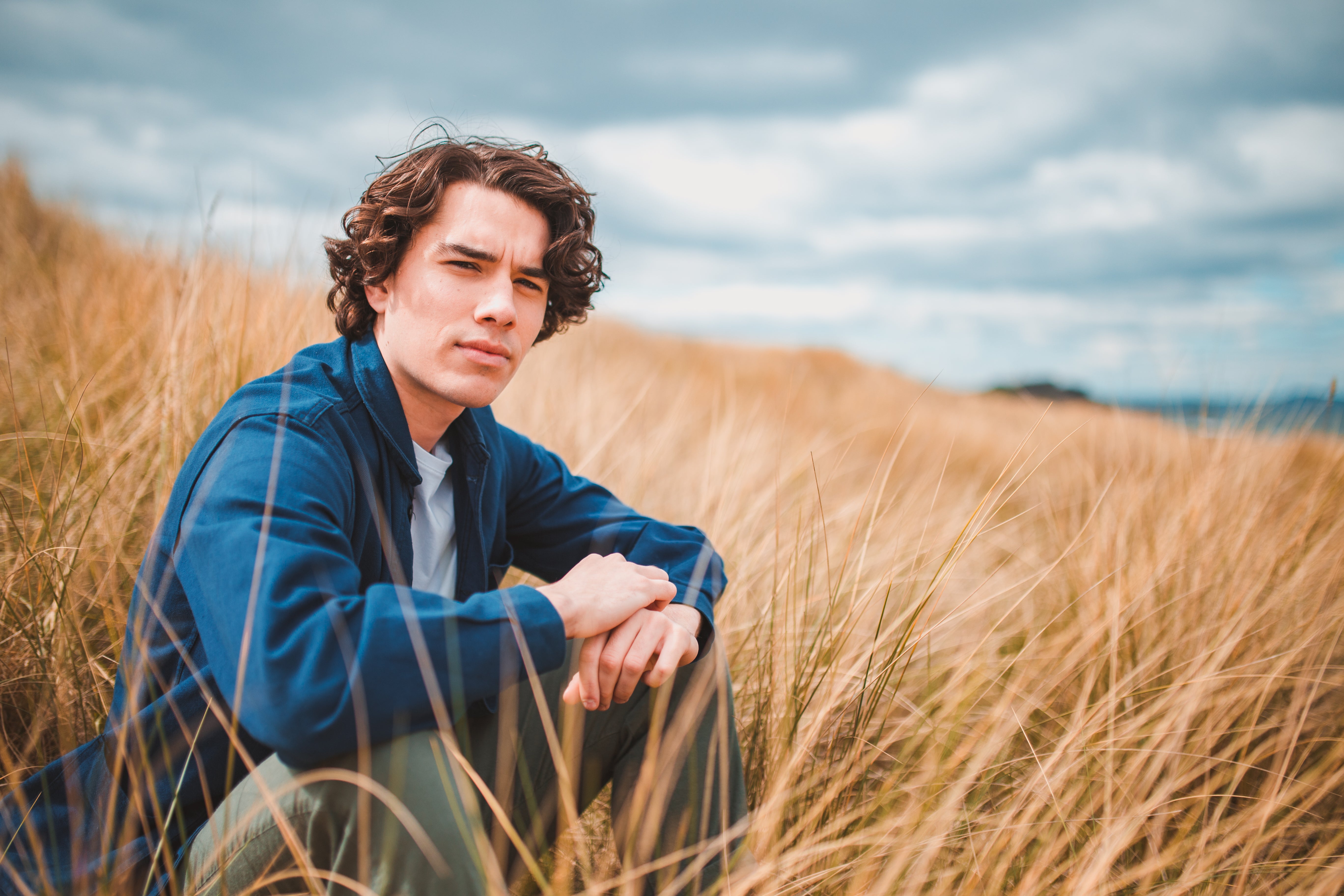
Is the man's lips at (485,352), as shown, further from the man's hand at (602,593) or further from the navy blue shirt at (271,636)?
the man's hand at (602,593)

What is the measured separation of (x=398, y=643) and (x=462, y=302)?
72 centimetres

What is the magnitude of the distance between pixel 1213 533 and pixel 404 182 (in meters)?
2.79

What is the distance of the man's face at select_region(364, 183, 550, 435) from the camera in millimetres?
1289

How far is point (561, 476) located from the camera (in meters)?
1.68

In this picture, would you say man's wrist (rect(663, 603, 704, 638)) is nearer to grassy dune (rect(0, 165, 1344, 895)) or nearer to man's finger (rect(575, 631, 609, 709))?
man's finger (rect(575, 631, 609, 709))

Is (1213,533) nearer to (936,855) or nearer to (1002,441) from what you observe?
(936,855)

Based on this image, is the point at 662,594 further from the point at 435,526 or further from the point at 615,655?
the point at 435,526

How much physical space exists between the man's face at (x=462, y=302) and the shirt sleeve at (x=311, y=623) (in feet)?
1.12

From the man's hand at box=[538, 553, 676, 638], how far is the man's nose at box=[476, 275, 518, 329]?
51 cm

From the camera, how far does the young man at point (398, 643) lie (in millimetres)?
861

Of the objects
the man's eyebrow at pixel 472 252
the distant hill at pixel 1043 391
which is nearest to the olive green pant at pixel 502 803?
the man's eyebrow at pixel 472 252

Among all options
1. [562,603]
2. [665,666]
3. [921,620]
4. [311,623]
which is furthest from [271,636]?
[921,620]

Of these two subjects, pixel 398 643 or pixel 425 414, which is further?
pixel 425 414

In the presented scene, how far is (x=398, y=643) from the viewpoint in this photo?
864 millimetres
